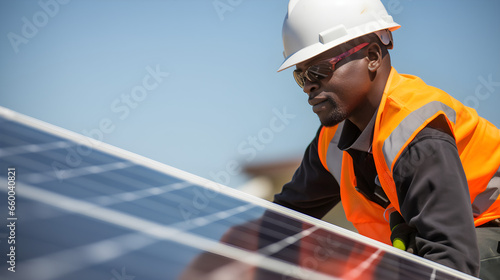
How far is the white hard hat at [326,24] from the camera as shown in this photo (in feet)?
10.7

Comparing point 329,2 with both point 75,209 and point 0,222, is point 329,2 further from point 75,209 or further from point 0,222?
point 0,222

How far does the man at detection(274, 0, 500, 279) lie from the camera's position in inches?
101

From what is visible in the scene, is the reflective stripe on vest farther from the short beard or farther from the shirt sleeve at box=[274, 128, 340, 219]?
the shirt sleeve at box=[274, 128, 340, 219]

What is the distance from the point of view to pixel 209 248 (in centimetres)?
157

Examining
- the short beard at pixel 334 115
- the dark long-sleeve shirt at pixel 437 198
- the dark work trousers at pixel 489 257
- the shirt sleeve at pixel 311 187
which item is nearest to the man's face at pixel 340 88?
the short beard at pixel 334 115

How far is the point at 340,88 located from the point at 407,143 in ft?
1.99

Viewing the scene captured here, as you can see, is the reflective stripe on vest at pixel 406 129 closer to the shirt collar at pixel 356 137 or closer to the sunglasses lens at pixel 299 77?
the shirt collar at pixel 356 137

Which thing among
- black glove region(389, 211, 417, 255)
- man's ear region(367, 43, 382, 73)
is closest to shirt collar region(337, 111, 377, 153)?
man's ear region(367, 43, 382, 73)

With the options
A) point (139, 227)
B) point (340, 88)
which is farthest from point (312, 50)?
point (139, 227)

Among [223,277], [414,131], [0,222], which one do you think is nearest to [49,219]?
[0,222]

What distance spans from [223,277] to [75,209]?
47 centimetres

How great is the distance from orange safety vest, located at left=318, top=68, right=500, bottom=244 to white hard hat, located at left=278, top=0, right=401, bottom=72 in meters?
0.35

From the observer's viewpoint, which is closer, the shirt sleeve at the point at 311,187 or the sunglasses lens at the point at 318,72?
the sunglasses lens at the point at 318,72

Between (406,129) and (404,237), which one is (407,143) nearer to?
(406,129)
